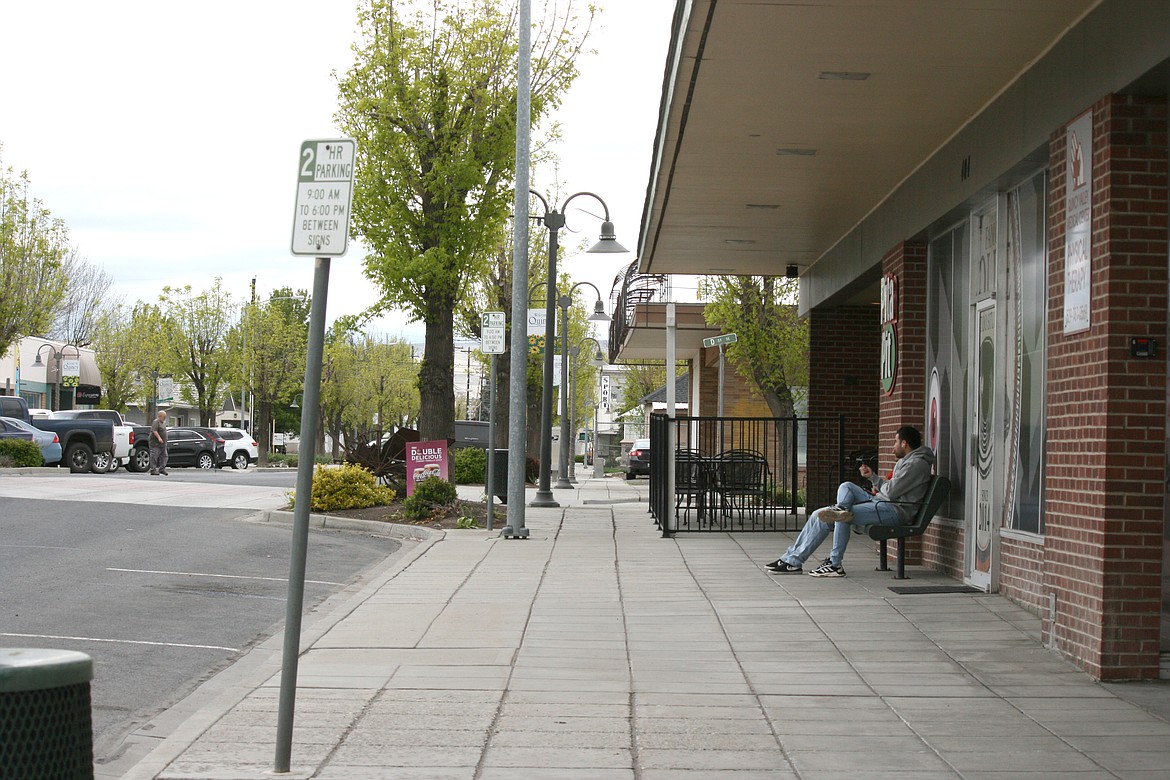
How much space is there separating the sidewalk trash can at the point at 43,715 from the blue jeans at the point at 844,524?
816 centimetres

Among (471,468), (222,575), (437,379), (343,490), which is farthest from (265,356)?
(222,575)

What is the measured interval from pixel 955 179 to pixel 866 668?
193 inches

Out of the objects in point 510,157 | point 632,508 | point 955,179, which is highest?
point 510,157

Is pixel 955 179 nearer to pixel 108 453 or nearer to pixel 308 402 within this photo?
pixel 308 402

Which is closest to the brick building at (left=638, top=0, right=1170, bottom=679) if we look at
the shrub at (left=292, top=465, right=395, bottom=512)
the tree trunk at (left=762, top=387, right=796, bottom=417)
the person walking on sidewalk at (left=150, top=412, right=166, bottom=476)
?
the shrub at (left=292, top=465, right=395, bottom=512)

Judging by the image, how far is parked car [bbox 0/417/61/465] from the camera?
3027 centimetres

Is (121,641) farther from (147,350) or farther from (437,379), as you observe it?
(147,350)

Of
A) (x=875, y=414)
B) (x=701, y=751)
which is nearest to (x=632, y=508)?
(x=875, y=414)

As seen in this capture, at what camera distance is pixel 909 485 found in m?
11.2

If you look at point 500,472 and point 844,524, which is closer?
point 844,524

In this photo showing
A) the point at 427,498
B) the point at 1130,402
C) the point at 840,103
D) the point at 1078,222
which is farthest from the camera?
the point at 427,498

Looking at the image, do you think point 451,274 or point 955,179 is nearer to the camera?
point 955,179

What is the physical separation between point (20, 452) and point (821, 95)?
24.4 metres

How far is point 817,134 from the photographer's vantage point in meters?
10.7
